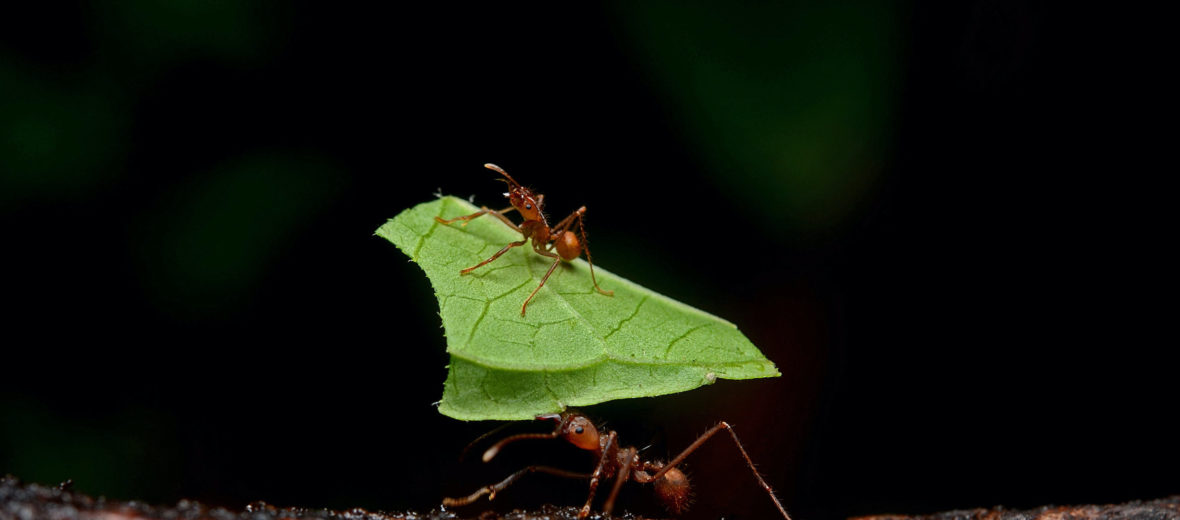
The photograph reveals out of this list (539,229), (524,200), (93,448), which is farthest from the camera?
(93,448)

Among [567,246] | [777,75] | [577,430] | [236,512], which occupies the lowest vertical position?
[236,512]

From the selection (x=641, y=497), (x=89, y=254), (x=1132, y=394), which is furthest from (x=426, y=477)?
(x=1132, y=394)

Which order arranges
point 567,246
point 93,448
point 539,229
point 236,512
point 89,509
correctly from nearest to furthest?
point 89,509 < point 236,512 < point 567,246 < point 539,229 < point 93,448

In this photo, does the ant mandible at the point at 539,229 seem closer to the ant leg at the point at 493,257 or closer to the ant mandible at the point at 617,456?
the ant leg at the point at 493,257

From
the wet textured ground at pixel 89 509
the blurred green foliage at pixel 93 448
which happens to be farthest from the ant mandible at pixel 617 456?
the blurred green foliage at pixel 93 448

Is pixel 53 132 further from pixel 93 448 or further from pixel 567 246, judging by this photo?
pixel 567 246

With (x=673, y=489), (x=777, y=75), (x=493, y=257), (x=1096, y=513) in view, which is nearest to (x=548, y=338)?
(x=493, y=257)

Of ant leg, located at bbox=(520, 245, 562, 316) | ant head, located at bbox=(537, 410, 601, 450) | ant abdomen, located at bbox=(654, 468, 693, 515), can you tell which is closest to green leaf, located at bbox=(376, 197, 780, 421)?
ant leg, located at bbox=(520, 245, 562, 316)
